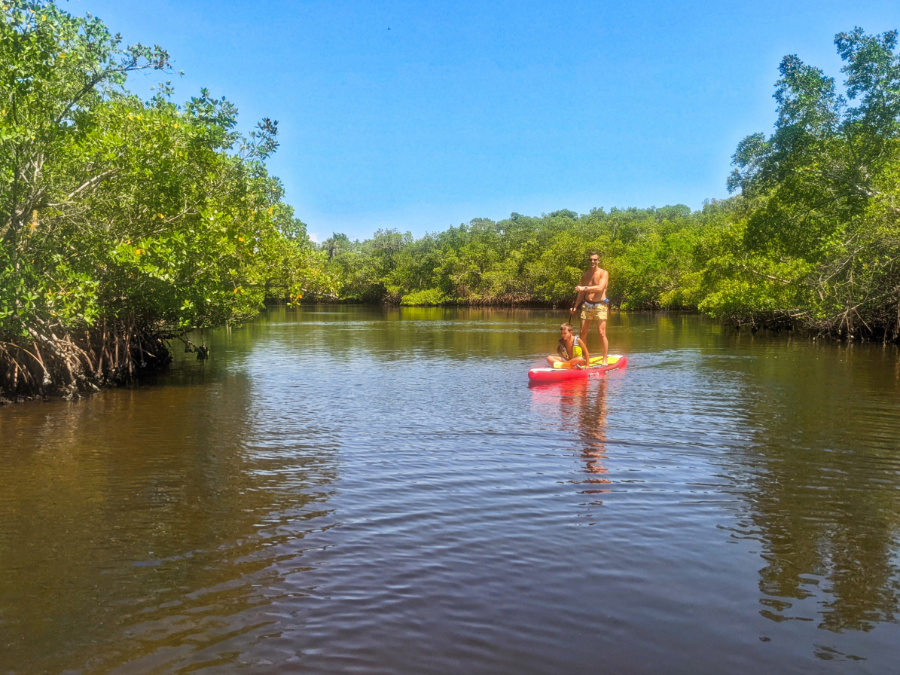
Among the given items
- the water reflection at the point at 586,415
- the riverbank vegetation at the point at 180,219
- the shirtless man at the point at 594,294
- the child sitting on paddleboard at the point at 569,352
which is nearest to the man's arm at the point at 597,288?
the shirtless man at the point at 594,294

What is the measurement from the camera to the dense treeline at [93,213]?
1275cm

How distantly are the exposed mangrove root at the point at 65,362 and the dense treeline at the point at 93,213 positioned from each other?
45 mm

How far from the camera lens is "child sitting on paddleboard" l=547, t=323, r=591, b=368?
723 inches

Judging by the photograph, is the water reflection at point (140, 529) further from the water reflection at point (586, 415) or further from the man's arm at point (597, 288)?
the man's arm at point (597, 288)

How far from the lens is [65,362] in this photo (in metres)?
15.9

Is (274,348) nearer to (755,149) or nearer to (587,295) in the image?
(587,295)

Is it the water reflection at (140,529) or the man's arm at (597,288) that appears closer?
the water reflection at (140,529)

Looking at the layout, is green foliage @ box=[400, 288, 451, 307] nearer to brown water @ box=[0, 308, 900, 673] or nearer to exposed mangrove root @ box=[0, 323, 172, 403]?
exposed mangrove root @ box=[0, 323, 172, 403]

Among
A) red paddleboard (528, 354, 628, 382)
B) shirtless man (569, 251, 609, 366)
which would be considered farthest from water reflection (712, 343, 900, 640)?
shirtless man (569, 251, 609, 366)

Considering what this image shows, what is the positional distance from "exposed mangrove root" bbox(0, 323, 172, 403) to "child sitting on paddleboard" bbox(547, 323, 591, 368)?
12070 millimetres

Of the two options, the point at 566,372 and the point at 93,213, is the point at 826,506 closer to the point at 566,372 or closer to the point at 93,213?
the point at 566,372

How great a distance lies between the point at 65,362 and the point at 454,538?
13.2 metres

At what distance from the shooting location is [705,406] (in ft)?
46.9

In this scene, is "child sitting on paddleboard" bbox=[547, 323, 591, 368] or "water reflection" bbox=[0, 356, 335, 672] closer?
"water reflection" bbox=[0, 356, 335, 672]
